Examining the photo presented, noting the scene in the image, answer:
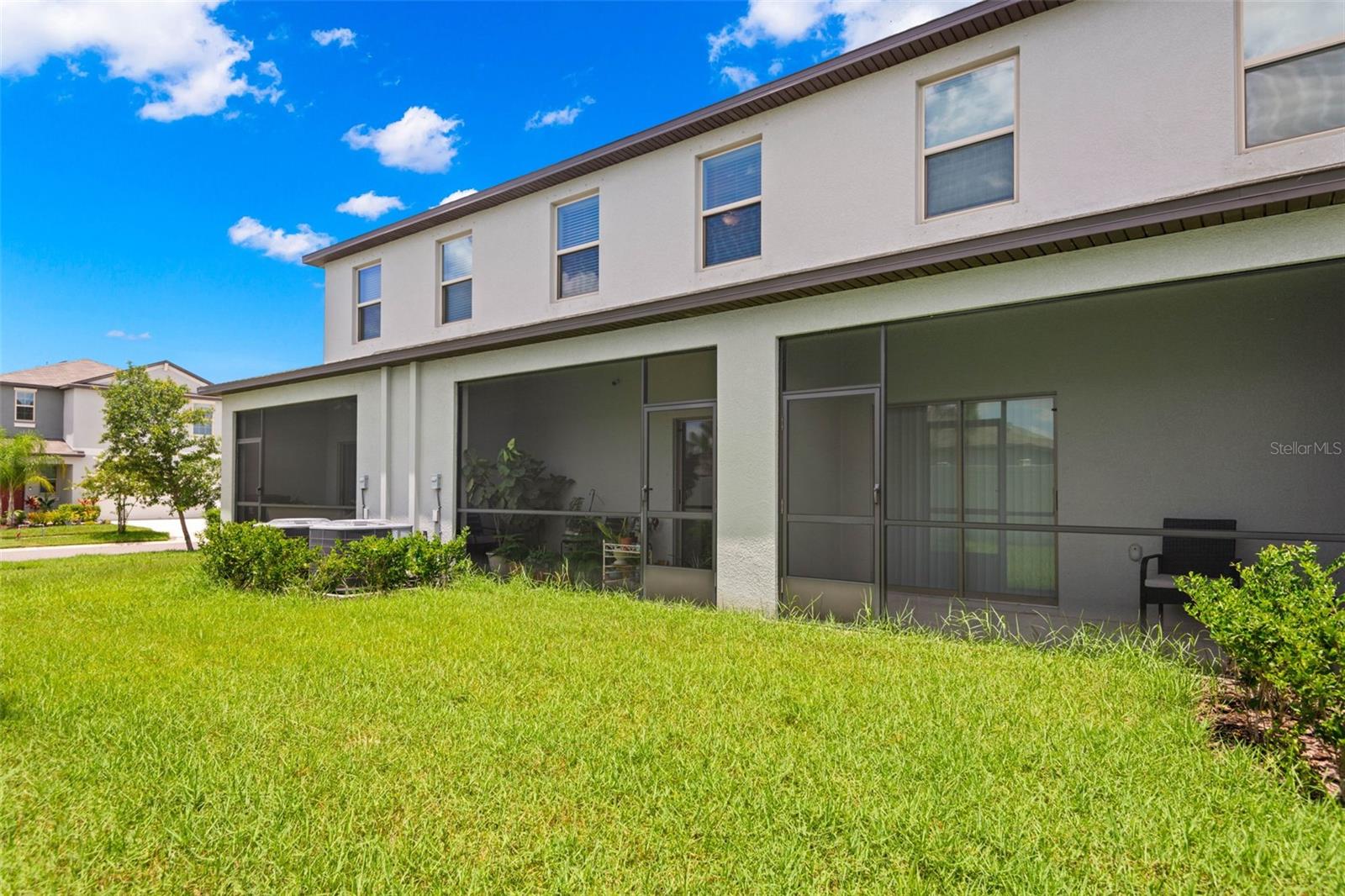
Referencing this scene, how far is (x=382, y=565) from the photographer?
29.6 ft

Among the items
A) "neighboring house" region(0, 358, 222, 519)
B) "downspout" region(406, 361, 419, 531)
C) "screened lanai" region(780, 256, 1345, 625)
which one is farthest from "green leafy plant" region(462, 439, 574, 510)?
"neighboring house" region(0, 358, 222, 519)

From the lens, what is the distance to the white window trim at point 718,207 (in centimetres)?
861

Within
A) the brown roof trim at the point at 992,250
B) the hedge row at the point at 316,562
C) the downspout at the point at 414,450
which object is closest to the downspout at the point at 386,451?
the downspout at the point at 414,450

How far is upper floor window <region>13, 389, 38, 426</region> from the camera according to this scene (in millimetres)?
29859

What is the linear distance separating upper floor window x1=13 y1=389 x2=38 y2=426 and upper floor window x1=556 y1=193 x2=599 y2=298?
101 feet

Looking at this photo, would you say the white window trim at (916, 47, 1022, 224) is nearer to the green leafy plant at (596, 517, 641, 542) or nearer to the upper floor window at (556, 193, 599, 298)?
the upper floor window at (556, 193, 599, 298)

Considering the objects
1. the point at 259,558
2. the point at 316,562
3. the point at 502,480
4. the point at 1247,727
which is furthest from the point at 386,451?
the point at 1247,727

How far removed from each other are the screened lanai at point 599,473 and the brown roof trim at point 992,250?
611 millimetres

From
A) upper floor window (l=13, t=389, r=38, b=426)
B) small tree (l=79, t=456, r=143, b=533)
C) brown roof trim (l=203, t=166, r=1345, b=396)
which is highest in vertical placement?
upper floor window (l=13, t=389, r=38, b=426)

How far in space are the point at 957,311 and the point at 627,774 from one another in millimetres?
4935

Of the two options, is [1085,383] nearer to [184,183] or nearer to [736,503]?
[736,503]

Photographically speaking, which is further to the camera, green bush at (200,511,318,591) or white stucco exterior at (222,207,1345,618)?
green bush at (200,511,318,591)

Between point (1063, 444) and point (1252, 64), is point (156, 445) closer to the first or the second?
point (1063, 444)

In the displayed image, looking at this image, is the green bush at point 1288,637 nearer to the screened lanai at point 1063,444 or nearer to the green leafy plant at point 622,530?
the screened lanai at point 1063,444
